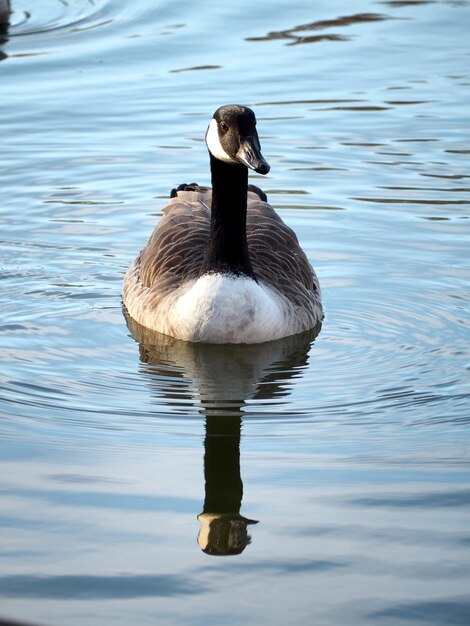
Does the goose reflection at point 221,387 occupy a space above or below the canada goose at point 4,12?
below

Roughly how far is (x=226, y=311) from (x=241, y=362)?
1.41 ft

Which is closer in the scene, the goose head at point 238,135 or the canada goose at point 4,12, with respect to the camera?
the goose head at point 238,135

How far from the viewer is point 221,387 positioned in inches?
368

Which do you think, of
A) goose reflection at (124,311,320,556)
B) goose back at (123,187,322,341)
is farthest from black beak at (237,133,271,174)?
goose reflection at (124,311,320,556)

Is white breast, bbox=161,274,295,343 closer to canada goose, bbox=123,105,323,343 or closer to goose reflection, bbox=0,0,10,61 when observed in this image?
canada goose, bbox=123,105,323,343

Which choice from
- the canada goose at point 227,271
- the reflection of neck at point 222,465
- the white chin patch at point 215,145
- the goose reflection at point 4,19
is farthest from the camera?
the goose reflection at point 4,19

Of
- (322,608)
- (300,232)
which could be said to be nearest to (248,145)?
(300,232)

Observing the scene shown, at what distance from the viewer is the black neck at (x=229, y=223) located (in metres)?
10.2

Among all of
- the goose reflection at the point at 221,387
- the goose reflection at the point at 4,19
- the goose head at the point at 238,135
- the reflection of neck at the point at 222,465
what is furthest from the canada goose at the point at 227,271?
the goose reflection at the point at 4,19

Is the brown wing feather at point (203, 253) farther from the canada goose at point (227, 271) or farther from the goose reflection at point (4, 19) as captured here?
the goose reflection at point (4, 19)

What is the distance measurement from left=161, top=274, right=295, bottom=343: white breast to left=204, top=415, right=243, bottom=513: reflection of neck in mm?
1601

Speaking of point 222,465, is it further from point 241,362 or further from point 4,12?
point 4,12

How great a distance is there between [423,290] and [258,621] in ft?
18.8

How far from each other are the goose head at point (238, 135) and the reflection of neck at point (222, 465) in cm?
193
